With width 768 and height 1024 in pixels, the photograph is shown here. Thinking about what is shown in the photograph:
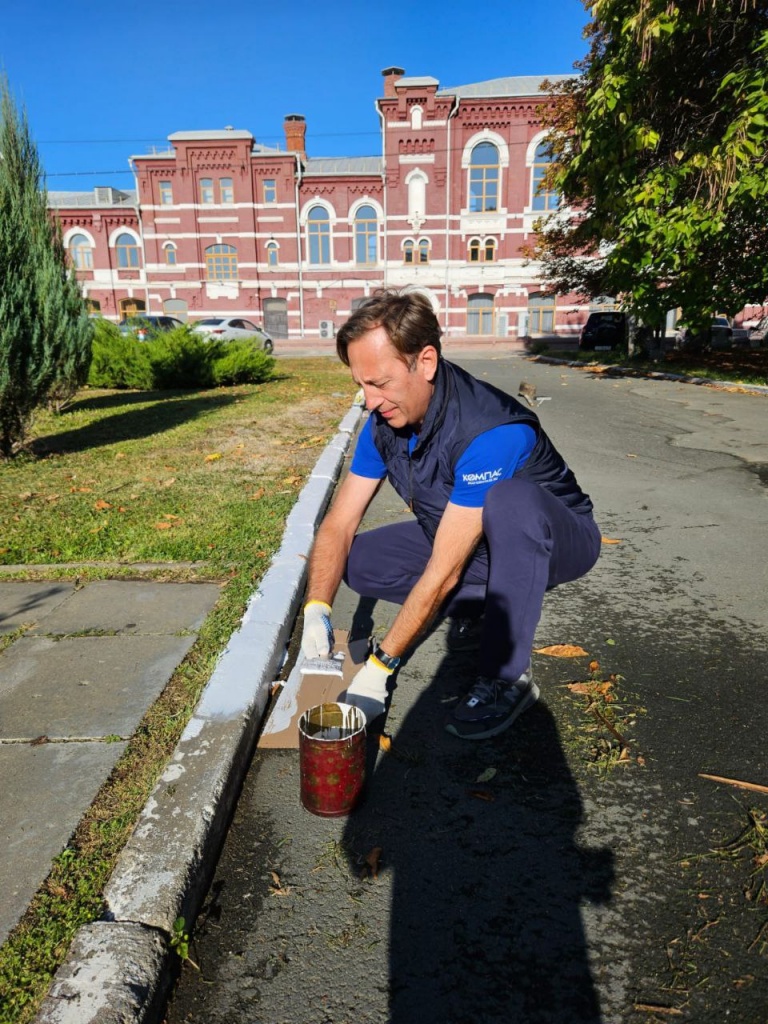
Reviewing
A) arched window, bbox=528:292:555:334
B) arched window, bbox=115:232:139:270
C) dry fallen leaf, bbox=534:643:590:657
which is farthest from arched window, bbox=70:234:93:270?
dry fallen leaf, bbox=534:643:590:657

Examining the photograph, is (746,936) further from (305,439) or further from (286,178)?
(286,178)

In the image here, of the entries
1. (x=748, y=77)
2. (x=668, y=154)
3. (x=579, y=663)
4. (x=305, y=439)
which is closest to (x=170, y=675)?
(x=579, y=663)

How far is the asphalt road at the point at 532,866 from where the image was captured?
162 centimetres

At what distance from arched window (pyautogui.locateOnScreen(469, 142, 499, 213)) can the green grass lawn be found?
3348 centimetres

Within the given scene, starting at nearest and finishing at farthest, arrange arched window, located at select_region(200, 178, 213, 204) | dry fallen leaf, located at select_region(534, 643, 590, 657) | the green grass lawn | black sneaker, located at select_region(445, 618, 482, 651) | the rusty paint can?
the green grass lawn < the rusty paint can < dry fallen leaf, located at select_region(534, 643, 590, 657) < black sneaker, located at select_region(445, 618, 482, 651) < arched window, located at select_region(200, 178, 213, 204)

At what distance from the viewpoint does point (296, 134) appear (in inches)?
1761

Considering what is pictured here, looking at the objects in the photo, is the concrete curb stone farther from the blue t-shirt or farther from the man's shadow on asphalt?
the man's shadow on asphalt

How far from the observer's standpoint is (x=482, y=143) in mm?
39781

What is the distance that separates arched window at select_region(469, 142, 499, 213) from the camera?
39938mm

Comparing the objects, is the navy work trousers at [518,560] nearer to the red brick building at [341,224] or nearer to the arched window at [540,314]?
the red brick building at [341,224]

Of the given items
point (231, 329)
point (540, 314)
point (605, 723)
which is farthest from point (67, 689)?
point (540, 314)

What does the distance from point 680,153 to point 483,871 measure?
522 inches

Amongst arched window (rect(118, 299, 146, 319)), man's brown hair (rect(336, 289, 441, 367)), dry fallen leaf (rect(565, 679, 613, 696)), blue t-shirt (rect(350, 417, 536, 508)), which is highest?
arched window (rect(118, 299, 146, 319))

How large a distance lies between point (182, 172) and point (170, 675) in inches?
1789
